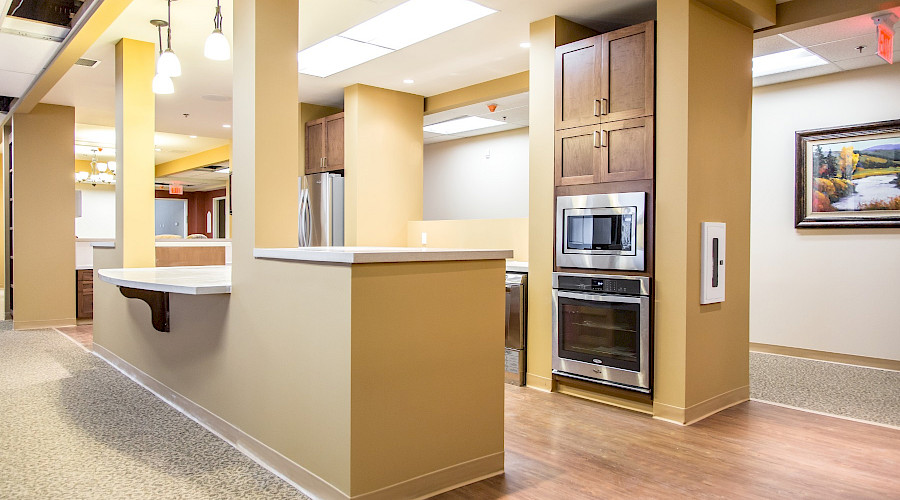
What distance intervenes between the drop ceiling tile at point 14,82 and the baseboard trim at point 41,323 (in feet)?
7.94

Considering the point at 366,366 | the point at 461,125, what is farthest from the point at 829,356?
the point at 461,125

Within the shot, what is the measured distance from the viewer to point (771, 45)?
14.6 ft

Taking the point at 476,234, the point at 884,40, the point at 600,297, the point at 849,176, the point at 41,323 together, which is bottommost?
the point at 41,323

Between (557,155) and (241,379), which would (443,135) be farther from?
(241,379)

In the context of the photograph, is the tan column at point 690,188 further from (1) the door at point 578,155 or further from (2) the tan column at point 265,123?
(2) the tan column at point 265,123

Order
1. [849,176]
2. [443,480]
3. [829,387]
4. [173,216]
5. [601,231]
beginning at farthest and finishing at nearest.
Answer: [173,216] → [849,176] → [829,387] → [601,231] → [443,480]

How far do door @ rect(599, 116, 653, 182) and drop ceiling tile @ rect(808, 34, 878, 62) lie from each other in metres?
1.92

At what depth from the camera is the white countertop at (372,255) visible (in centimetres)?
221

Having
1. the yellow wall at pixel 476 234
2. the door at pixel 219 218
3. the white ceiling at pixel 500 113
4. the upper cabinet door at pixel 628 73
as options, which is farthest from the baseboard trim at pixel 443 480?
the door at pixel 219 218

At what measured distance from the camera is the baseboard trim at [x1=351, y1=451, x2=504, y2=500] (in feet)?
7.57

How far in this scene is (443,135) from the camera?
8797 millimetres

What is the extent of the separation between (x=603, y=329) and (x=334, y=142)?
3.59 m

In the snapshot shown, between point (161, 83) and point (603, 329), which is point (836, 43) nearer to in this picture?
point (603, 329)

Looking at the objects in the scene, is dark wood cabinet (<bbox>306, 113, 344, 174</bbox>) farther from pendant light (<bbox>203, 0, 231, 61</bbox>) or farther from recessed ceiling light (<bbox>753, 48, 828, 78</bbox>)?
recessed ceiling light (<bbox>753, 48, 828, 78</bbox>)
